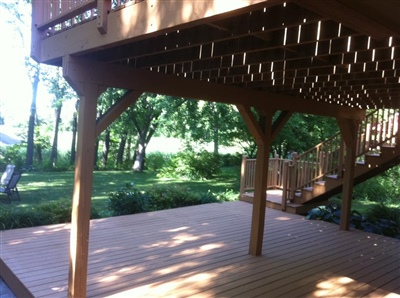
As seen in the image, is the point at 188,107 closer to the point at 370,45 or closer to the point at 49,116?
the point at 370,45

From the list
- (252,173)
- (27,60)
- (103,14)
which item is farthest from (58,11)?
(27,60)

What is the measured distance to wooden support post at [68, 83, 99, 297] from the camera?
314 centimetres

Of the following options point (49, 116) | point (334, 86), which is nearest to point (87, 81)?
point (334, 86)

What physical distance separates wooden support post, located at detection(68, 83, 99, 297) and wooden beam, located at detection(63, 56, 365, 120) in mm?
152

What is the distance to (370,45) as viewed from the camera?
8.82 feet

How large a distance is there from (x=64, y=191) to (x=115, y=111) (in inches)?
320

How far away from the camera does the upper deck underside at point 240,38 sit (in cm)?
186

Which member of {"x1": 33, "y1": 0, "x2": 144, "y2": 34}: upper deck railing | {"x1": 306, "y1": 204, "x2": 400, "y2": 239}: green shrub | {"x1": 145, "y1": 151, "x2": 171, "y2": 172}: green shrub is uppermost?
{"x1": 33, "y1": 0, "x2": 144, "y2": 34}: upper deck railing

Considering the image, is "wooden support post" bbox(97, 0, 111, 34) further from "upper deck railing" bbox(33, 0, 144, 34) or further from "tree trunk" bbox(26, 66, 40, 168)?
"tree trunk" bbox(26, 66, 40, 168)

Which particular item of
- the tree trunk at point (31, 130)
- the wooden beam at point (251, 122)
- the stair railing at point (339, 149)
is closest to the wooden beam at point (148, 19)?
the wooden beam at point (251, 122)

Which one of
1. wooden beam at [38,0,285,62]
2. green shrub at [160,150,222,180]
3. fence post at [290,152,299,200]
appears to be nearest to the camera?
wooden beam at [38,0,285,62]

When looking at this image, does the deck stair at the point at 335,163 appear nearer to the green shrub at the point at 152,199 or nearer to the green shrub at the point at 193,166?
the green shrub at the point at 152,199

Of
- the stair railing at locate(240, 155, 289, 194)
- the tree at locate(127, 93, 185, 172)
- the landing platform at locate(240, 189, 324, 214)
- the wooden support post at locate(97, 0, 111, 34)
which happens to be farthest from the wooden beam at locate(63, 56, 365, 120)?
the tree at locate(127, 93, 185, 172)

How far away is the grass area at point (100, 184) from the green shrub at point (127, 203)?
899 millimetres
